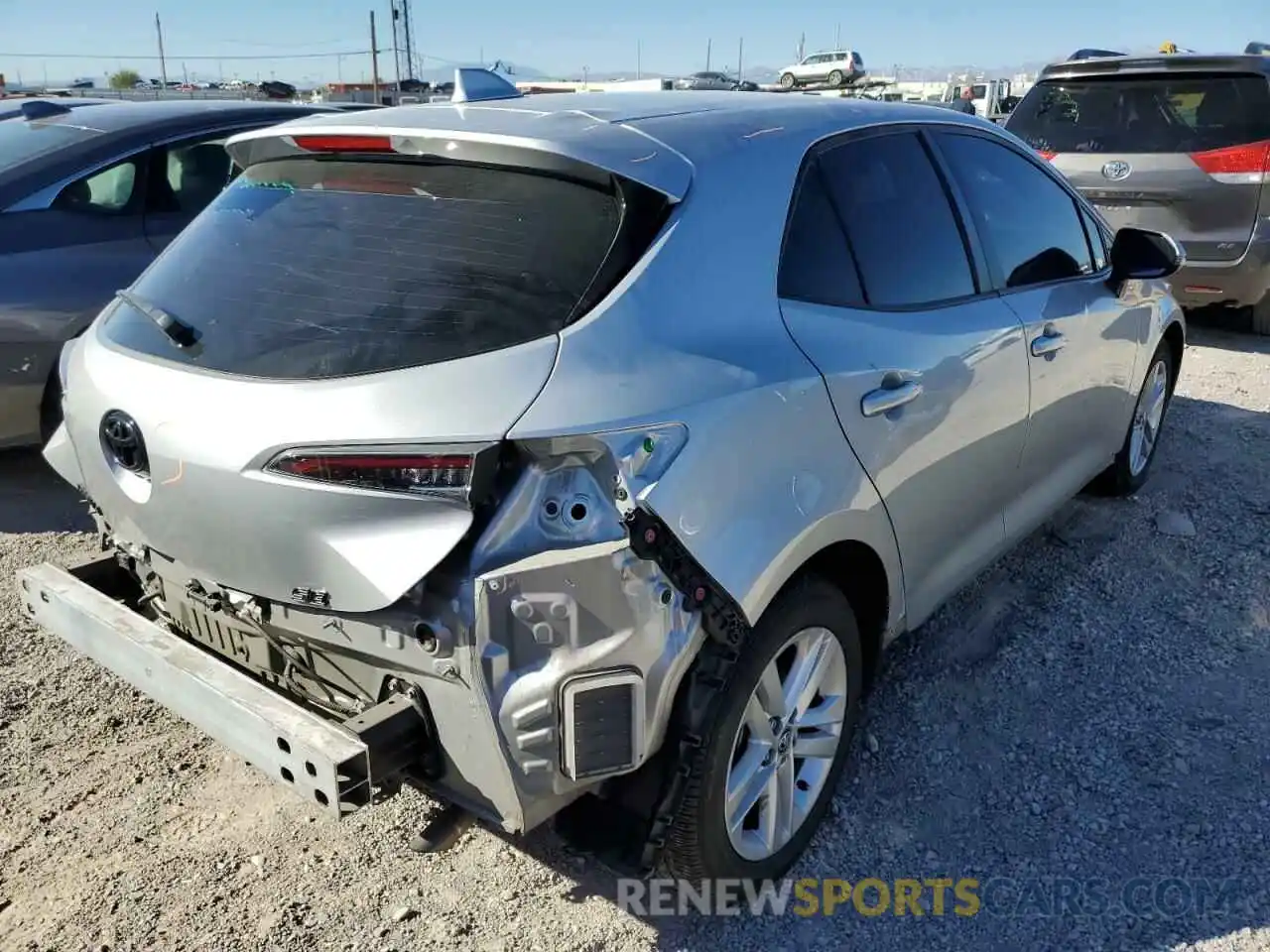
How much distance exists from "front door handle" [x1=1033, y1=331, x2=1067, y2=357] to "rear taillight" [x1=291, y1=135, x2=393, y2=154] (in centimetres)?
211

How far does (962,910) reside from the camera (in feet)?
8.43

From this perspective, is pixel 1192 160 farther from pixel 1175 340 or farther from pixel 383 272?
pixel 383 272

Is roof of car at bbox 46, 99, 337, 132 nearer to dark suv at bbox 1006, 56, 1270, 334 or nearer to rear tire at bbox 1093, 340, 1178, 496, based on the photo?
rear tire at bbox 1093, 340, 1178, 496

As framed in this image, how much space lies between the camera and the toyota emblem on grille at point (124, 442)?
2248 millimetres

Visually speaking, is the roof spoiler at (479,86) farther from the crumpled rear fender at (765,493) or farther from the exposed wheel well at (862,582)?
the exposed wheel well at (862,582)

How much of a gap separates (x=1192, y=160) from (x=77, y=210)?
6.84 metres

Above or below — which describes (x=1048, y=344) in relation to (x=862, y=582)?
above

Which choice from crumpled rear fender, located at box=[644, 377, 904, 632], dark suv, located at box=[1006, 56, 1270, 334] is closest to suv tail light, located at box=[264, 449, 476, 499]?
crumpled rear fender, located at box=[644, 377, 904, 632]

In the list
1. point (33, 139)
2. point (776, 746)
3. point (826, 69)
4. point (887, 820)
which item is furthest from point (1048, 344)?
point (826, 69)

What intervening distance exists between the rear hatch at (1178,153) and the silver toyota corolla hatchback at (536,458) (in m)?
5.39

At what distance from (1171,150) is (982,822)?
6.20 meters

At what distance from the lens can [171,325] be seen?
233 cm

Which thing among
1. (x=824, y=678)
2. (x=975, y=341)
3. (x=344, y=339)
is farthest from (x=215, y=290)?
(x=975, y=341)

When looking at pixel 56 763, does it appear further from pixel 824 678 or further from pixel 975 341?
pixel 975 341
